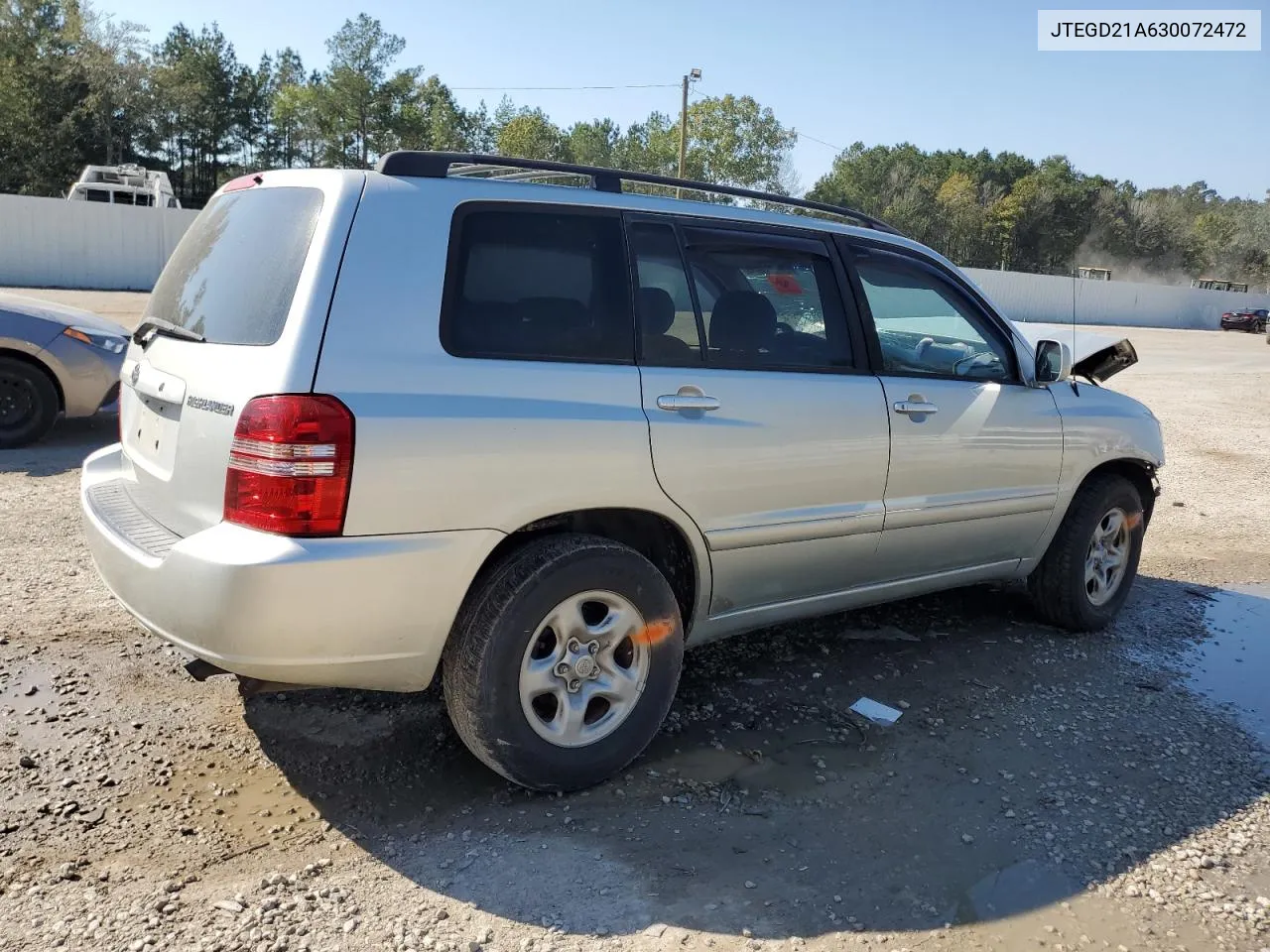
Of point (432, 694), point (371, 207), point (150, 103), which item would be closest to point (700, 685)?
point (432, 694)

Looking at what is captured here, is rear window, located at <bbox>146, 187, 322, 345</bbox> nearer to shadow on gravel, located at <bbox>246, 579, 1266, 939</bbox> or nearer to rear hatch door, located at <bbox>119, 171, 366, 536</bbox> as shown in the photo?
rear hatch door, located at <bbox>119, 171, 366, 536</bbox>

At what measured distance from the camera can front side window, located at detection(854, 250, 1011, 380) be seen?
4.13 metres

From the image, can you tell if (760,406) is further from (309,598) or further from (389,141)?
(389,141)

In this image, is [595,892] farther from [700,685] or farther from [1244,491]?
[1244,491]

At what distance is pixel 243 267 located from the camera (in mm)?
3086

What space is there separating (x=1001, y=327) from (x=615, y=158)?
6097cm

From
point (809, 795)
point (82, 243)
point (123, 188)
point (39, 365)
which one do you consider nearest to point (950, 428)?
point (809, 795)

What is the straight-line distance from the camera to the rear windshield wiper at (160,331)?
315 cm

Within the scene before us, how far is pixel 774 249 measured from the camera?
3865 millimetres

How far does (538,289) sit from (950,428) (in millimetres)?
1944

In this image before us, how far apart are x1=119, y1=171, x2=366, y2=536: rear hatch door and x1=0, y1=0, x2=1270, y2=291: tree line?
155ft

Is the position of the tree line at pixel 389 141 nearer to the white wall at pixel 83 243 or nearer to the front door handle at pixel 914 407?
the white wall at pixel 83 243

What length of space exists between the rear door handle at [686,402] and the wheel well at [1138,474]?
2.55 meters

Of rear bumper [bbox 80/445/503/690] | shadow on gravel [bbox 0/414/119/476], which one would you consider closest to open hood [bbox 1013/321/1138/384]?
rear bumper [bbox 80/445/503/690]
